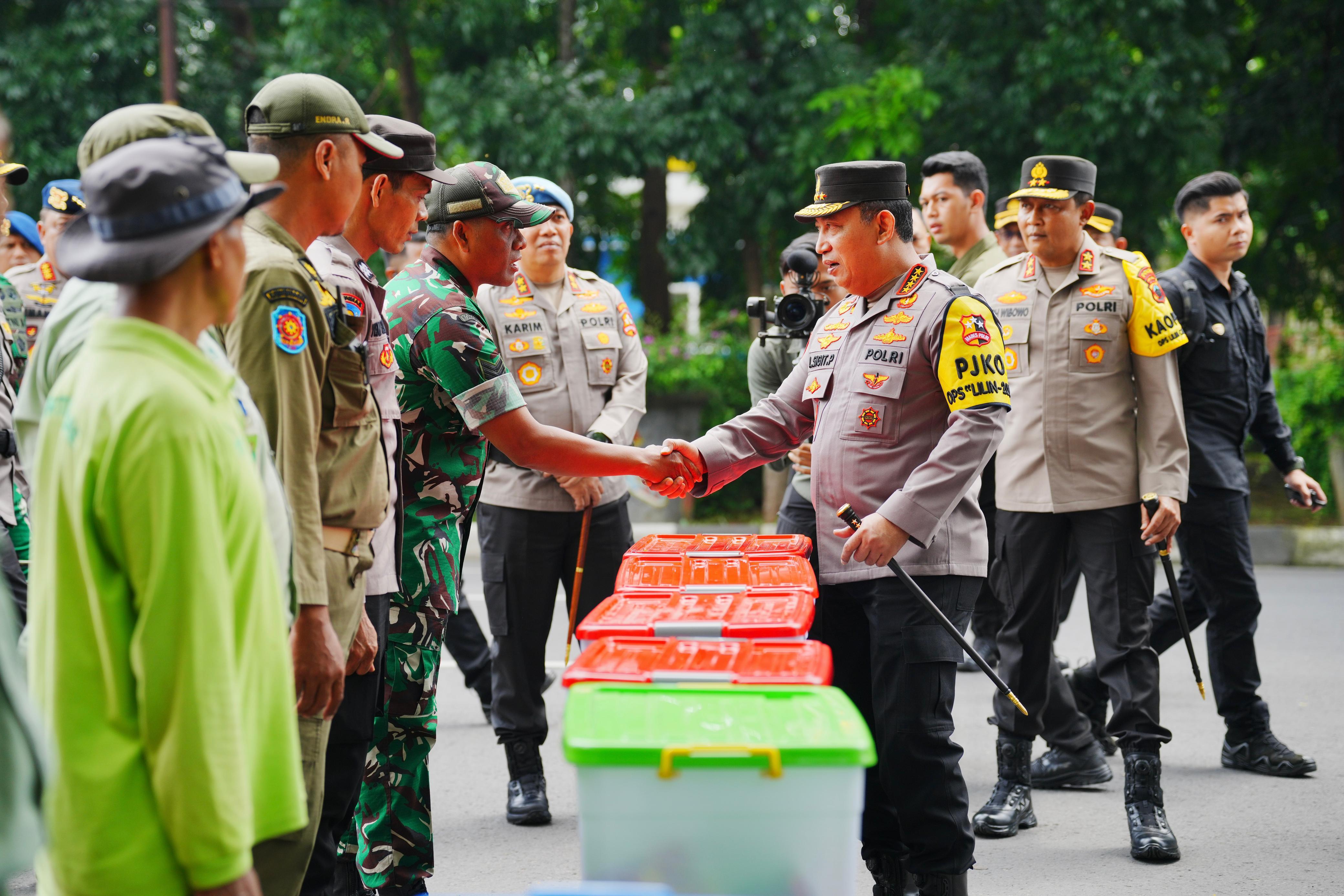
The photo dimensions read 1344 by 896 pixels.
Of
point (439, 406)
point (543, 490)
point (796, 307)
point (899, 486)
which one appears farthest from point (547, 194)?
point (899, 486)

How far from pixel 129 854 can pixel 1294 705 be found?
563 cm

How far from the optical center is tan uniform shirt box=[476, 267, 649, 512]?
4836mm

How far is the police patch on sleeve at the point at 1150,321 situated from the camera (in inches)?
172

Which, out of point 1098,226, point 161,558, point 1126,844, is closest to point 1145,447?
point 1126,844

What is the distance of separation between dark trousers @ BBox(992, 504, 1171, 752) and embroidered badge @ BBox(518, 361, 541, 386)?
1902mm

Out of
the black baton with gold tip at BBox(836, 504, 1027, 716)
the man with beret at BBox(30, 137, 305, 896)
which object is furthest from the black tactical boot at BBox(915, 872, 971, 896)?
the man with beret at BBox(30, 137, 305, 896)

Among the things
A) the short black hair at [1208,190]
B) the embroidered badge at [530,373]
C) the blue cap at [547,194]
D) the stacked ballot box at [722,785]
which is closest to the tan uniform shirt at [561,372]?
the embroidered badge at [530,373]

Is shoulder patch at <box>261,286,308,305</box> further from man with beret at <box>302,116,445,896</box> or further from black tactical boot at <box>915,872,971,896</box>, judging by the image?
black tactical boot at <box>915,872,971,896</box>

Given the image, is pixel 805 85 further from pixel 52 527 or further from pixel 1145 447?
pixel 52 527

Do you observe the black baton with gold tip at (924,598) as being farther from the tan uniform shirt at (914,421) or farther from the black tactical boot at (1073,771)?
the black tactical boot at (1073,771)

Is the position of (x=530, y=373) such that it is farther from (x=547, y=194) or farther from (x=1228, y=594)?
(x=1228, y=594)

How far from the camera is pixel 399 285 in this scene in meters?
3.64

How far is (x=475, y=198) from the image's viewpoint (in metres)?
3.66

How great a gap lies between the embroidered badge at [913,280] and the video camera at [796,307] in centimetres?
Result: 106
